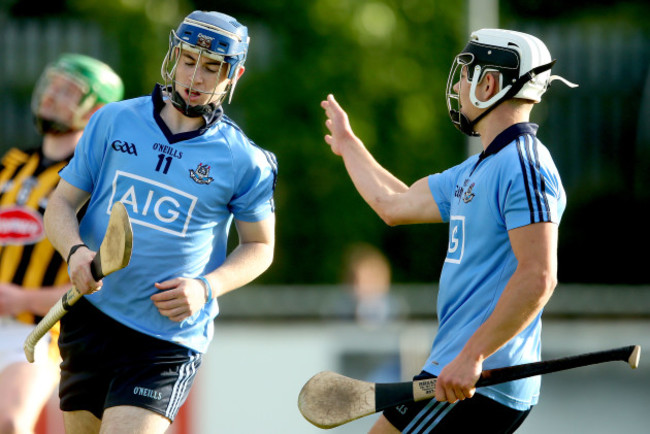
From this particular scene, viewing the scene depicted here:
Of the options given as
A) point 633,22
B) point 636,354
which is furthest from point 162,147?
point 633,22

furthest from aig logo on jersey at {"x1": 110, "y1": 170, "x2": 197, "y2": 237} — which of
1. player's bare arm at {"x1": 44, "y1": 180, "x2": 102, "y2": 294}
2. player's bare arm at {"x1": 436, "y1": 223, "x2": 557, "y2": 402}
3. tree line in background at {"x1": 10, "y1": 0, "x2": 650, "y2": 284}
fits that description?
tree line in background at {"x1": 10, "y1": 0, "x2": 650, "y2": 284}

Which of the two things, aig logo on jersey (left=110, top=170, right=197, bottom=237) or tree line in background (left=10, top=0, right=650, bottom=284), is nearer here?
aig logo on jersey (left=110, top=170, right=197, bottom=237)

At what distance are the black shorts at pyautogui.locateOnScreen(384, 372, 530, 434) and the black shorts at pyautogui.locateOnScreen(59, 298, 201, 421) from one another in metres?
0.85

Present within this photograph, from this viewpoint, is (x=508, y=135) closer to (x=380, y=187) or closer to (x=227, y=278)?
(x=380, y=187)

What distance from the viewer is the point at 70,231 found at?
3926 mm

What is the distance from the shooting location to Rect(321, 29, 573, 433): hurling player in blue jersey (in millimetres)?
3357

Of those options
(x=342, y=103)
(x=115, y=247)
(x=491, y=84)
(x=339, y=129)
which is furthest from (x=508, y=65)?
(x=342, y=103)

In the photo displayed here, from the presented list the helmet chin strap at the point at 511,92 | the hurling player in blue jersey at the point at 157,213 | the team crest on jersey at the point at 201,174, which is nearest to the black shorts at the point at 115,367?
the hurling player in blue jersey at the point at 157,213

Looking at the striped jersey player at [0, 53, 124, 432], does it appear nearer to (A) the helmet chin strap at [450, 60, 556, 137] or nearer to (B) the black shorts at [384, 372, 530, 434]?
(B) the black shorts at [384, 372, 530, 434]

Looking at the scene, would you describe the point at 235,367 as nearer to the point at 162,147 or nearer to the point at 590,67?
the point at 162,147

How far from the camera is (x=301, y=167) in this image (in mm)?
16062

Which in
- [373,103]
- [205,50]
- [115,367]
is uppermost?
[205,50]

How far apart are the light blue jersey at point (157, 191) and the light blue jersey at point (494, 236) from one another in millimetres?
841

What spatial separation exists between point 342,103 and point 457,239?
1228 centimetres
